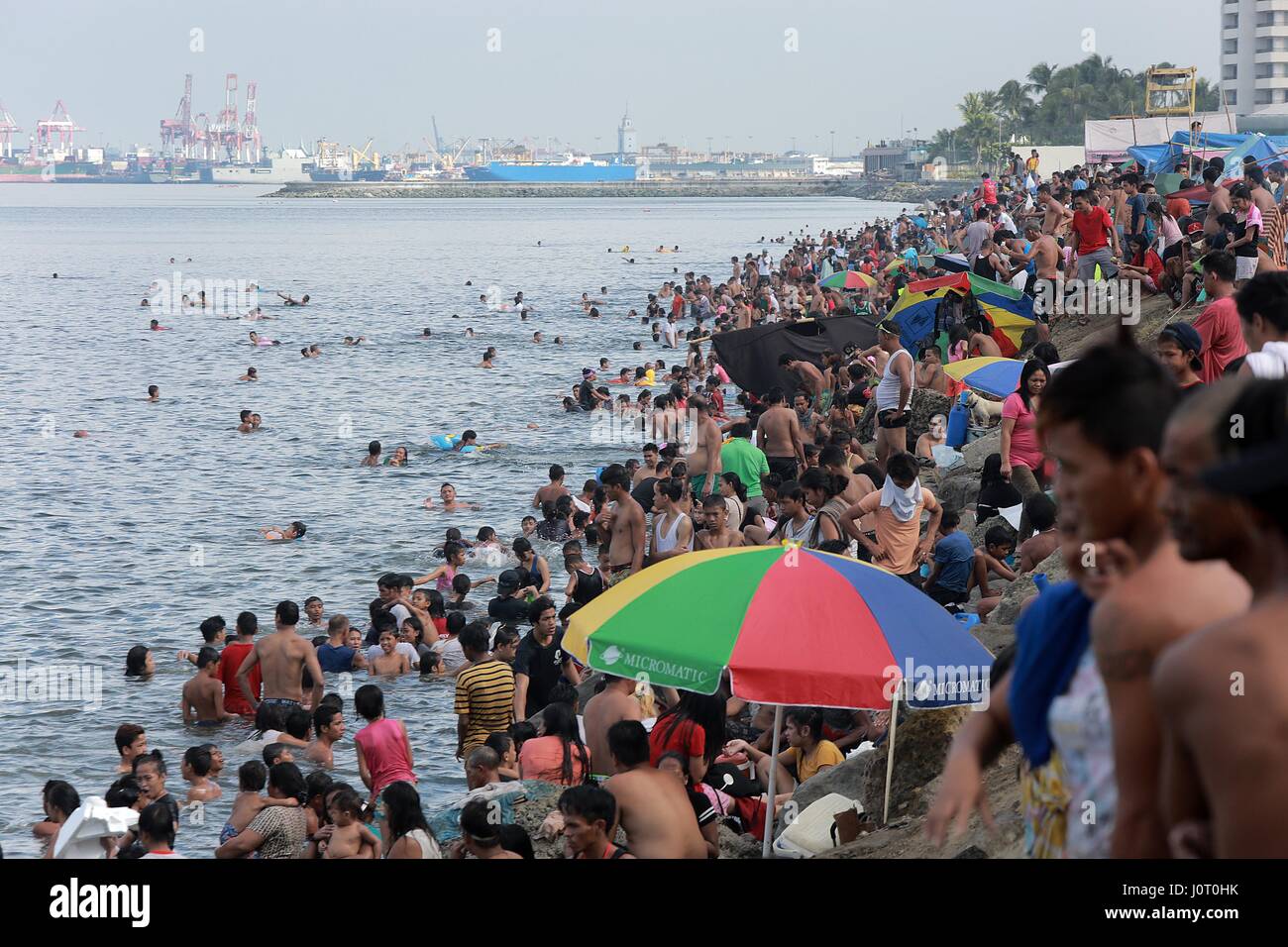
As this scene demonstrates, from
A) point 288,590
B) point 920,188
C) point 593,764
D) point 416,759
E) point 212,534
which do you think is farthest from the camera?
point 920,188

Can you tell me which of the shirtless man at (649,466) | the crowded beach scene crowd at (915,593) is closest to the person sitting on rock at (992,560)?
the crowded beach scene crowd at (915,593)

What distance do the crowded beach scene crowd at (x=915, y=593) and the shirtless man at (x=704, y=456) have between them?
45mm

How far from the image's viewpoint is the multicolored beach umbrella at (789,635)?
6.17 meters

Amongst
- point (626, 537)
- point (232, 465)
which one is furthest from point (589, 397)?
point (626, 537)

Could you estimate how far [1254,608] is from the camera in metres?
2.06

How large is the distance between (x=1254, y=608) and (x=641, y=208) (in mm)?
189906

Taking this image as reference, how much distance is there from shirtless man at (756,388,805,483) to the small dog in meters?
2.03

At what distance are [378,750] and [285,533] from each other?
40.3 feet

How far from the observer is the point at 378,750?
8.88 m

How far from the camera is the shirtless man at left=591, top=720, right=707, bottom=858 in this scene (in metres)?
5.80

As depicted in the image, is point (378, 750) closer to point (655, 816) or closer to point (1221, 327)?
point (655, 816)
